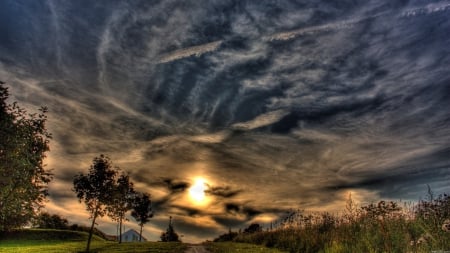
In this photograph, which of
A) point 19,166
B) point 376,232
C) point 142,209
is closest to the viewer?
point 376,232

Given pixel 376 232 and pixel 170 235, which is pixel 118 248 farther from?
pixel 170 235

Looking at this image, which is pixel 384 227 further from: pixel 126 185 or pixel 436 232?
pixel 126 185

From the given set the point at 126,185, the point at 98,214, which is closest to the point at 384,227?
the point at 98,214

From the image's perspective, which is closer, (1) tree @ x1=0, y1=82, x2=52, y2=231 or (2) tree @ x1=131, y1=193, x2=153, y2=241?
(1) tree @ x1=0, y1=82, x2=52, y2=231

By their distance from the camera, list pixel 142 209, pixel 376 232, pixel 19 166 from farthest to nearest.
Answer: pixel 142 209, pixel 19 166, pixel 376 232

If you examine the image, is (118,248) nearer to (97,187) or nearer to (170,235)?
(97,187)

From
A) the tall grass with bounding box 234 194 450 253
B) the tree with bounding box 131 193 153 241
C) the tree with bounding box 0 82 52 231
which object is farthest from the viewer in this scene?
the tree with bounding box 131 193 153 241

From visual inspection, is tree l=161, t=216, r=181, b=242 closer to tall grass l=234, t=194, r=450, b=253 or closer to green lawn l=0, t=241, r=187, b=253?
green lawn l=0, t=241, r=187, b=253

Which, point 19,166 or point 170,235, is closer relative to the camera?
point 19,166

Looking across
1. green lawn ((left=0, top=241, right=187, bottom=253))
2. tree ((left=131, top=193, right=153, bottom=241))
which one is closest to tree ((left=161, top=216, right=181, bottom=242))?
tree ((left=131, top=193, right=153, bottom=241))

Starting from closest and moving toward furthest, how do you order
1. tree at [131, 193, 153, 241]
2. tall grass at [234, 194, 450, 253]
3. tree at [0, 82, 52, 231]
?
tall grass at [234, 194, 450, 253]
tree at [0, 82, 52, 231]
tree at [131, 193, 153, 241]

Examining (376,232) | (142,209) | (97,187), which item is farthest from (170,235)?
(376,232)

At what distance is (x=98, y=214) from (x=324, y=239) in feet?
103

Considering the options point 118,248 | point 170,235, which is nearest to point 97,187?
point 118,248
